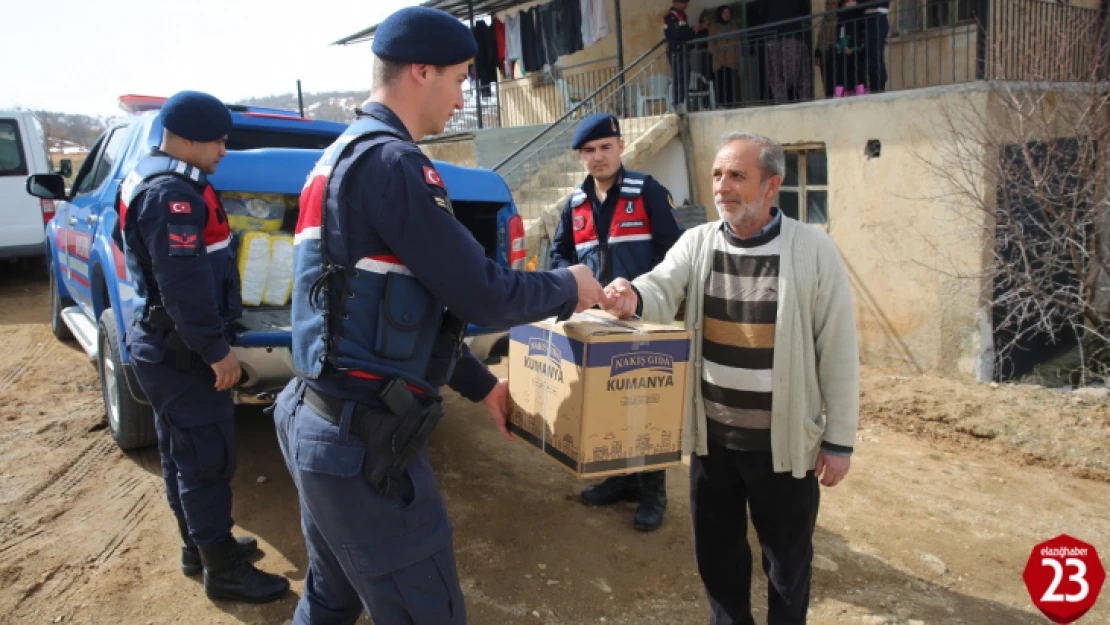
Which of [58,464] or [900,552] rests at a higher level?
[58,464]

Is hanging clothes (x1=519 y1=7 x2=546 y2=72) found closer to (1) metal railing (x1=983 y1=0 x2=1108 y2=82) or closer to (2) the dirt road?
(1) metal railing (x1=983 y1=0 x2=1108 y2=82)

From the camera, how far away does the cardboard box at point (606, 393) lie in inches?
87.0

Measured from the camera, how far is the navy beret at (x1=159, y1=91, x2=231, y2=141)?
9.90 feet


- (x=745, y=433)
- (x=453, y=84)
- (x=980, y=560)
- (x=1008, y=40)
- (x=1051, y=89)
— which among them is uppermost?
(x=1008, y=40)

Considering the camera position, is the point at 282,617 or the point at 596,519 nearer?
the point at 282,617

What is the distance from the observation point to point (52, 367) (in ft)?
21.5

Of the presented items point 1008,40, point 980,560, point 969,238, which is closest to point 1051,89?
point 1008,40

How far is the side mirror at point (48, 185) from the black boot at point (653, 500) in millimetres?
4704

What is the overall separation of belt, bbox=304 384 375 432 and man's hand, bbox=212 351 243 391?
1226 mm

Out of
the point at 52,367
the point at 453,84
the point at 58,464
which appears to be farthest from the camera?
the point at 52,367

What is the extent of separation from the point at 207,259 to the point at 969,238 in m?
6.34

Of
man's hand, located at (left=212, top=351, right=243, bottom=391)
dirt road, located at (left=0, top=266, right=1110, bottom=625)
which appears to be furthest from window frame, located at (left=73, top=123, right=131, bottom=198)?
man's hand, located at (left=212, top=351, right=243, bottom=391)

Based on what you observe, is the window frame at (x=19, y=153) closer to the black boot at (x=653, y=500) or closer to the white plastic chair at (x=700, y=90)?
the white plastic chair at (x=700, y=90)

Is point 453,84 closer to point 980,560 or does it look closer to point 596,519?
point 596,519
